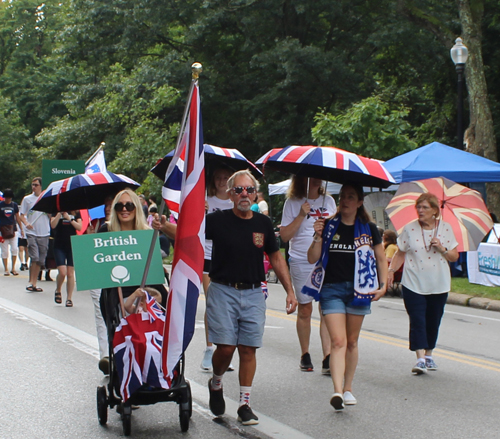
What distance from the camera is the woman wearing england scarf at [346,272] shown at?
566 centimetres

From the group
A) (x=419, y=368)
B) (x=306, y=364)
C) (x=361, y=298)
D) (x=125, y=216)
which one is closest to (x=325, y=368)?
(x=306, y=364)

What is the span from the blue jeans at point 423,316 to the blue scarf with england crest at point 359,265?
5.02 ft

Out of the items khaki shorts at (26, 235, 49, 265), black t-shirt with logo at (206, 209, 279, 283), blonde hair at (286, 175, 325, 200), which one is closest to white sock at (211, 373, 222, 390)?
black t-shirt with logo at (206, 209, 279, 283)

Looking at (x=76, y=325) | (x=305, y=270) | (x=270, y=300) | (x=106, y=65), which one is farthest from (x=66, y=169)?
(x=106, y=65)

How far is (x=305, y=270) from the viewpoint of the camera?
6730 mm

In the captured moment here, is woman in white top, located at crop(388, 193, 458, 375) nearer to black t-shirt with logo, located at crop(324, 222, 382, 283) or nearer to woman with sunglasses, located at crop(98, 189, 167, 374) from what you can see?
black t-shirt with logo, located at crop(324, 222, 382, 283)

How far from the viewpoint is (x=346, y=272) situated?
5.73 meters

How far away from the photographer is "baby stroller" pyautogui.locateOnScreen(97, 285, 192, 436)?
4.80 metres

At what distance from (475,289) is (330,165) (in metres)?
9.16

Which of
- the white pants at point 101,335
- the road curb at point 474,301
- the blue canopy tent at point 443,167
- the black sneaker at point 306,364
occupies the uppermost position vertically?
the blue canopy tent at point 443,167

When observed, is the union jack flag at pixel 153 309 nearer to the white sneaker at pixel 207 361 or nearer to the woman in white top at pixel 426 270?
the white sneaker at pixel 207 361

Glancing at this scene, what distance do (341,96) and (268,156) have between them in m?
22.2

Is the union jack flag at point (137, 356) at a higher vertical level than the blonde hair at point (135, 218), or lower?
lower

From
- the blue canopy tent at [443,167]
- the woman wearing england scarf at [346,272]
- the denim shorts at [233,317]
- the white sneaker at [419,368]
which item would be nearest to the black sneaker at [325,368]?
the white sneaker at [419,368]
